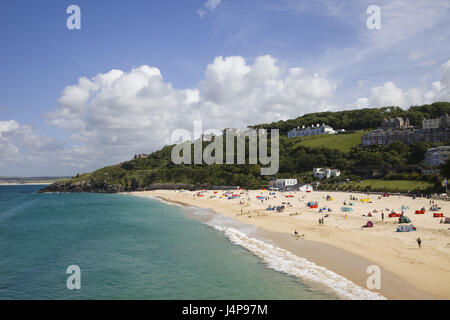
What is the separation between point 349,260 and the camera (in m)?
22.1

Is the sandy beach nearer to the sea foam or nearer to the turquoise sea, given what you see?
the sea foam

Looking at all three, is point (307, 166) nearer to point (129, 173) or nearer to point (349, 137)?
point (349, 137)

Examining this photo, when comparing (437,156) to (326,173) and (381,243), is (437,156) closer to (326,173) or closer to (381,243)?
(326,173)

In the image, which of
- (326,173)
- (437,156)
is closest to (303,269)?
→ (326,173)

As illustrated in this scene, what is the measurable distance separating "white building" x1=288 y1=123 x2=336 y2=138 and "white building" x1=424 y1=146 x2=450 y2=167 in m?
73.8

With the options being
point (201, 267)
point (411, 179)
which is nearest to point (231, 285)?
point (201, 267)

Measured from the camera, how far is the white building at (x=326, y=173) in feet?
280

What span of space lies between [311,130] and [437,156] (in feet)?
280

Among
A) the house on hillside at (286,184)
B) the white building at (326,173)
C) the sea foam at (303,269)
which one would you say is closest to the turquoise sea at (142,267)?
the sea foam at (303,269)

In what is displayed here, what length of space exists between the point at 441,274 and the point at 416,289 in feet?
9.43

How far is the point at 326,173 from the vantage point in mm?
86875

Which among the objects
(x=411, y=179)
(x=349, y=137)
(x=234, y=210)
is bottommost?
(x=234, y=210)

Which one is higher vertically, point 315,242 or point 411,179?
point 411,179

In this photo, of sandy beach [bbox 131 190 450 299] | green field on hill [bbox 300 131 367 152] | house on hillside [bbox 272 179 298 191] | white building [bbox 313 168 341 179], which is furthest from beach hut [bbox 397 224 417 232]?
green field on hill [bbox 300 131 367 152]
